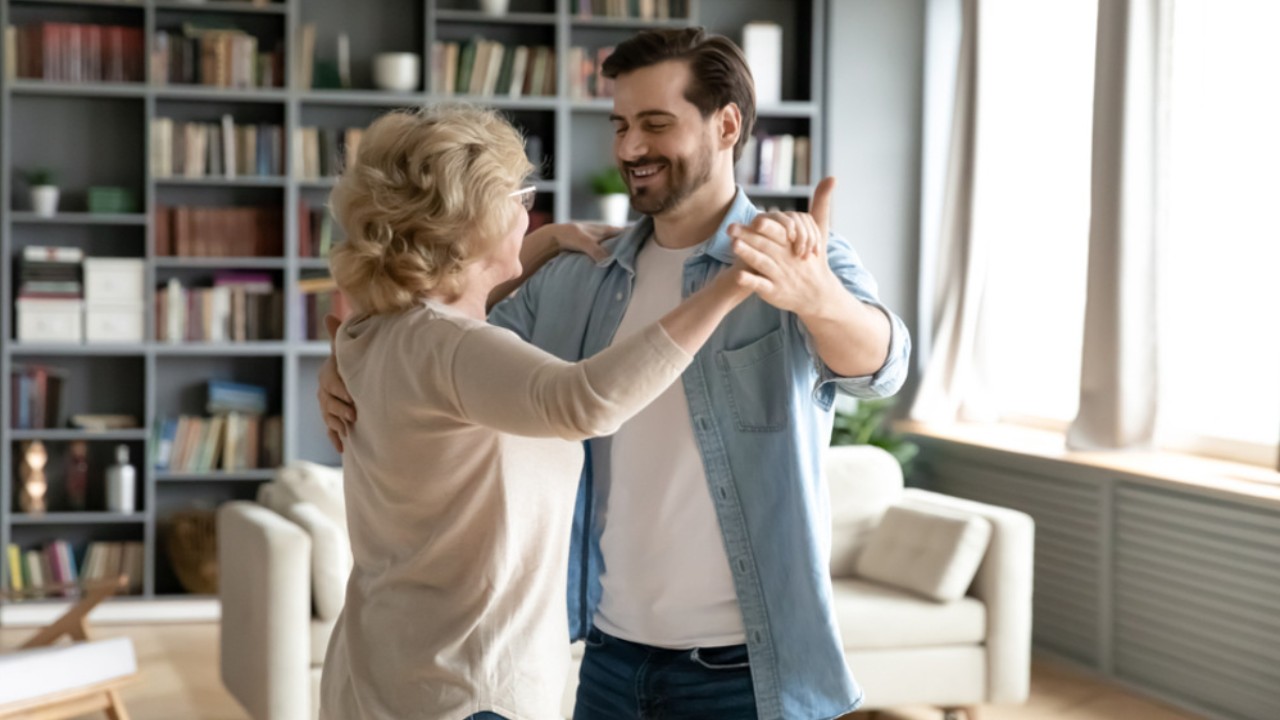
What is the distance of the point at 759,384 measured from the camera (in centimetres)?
181

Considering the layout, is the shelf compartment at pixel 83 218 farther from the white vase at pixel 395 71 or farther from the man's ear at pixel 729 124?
the man's ear at pixel 729 124

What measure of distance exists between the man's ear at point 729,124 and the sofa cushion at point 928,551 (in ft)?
8.66

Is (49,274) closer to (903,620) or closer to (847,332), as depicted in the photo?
(903,620)

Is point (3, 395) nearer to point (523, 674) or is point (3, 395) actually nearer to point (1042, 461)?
point (1042, 461)

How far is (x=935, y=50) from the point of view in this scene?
6.52 m

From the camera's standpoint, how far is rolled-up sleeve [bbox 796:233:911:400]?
171cm

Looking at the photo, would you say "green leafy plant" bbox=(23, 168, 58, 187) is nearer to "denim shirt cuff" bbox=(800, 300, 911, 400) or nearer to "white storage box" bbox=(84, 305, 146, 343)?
"white storage box" bbox=(84, 305, 146, 343)

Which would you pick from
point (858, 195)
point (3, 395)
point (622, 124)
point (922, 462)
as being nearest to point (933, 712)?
point (922, 462)

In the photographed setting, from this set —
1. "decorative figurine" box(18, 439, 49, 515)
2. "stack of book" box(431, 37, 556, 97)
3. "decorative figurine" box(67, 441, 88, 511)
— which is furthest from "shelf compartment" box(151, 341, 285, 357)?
"stack of book" box(431, 37, 556, 97)

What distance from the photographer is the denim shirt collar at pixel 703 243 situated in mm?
1905

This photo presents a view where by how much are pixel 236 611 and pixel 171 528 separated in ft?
6.39

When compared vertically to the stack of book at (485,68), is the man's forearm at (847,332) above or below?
below

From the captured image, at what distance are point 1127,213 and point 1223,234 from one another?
0.33 meters

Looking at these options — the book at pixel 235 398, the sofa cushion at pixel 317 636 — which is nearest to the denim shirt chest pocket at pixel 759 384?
the sofa cushion at pixel 317 636
